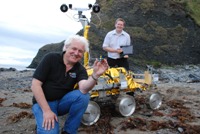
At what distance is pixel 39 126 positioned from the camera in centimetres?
379

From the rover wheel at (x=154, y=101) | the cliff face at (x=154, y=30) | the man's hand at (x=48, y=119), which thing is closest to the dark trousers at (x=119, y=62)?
the rover wheel at (x=154, y=101)

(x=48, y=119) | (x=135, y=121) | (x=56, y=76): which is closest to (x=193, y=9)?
(x=135, y=121)

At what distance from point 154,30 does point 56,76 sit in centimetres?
2134

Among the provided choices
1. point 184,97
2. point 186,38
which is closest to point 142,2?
point 186,38

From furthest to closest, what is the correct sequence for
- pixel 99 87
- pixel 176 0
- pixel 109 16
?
pixel 176 0 → pixel 109 16 → pixel 99 87

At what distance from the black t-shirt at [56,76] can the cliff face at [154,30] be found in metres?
17.4

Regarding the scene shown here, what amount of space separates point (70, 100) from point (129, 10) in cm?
2278

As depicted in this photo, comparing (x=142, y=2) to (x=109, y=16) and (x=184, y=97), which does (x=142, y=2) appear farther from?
(x=184, y=97)

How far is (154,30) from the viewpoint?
80.2ft

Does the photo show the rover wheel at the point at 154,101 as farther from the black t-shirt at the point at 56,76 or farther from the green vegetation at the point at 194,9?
the green vegetation at the point at 194,9

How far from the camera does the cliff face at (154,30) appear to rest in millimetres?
22828

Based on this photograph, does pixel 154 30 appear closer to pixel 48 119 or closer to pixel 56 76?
pixel 56 76

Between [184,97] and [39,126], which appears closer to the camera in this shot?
[39,126]

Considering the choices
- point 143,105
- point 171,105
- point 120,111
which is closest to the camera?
point 120,111
